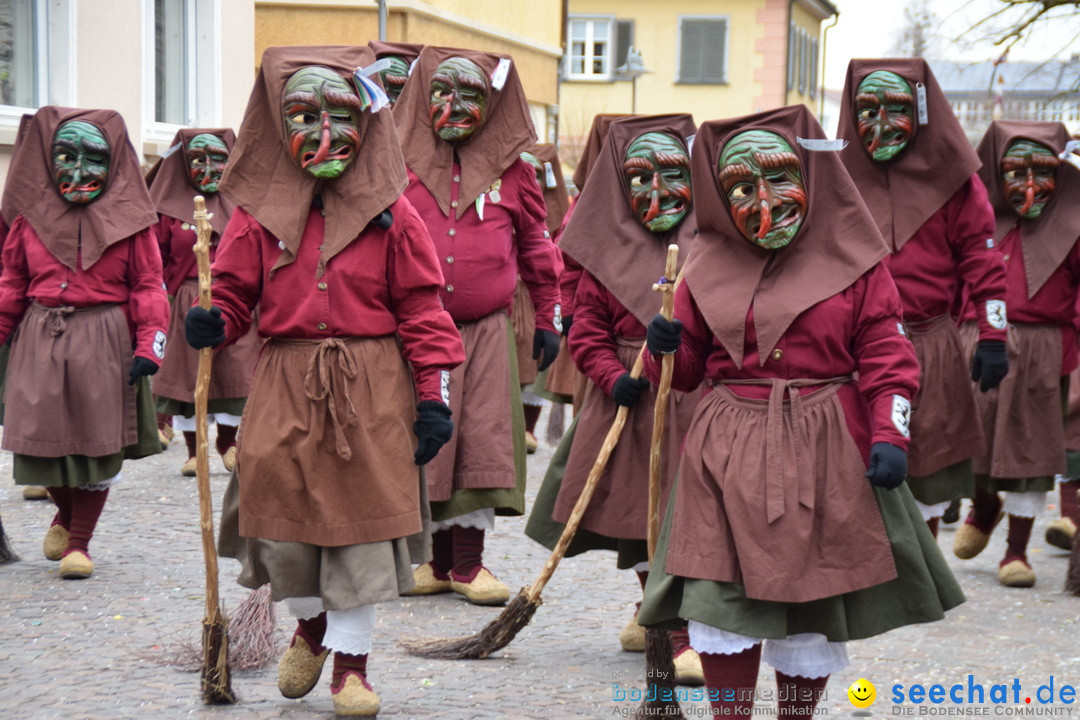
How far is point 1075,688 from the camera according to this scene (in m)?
5.77

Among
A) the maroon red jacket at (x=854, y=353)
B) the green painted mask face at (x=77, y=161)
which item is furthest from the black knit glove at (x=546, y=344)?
the maroon red jacket at (x=854, y=353)

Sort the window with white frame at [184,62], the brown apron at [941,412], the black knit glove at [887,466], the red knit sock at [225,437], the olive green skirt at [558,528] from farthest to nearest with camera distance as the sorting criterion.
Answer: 1. the window with white frame at [184,62]
2. the red knit sock at [225,437]
3. the brown apron at [941,412]
4. the olive green skirt at [558,528]
5. the black knit glove at [887,466]

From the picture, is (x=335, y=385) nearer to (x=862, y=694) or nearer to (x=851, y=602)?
(x=851, y=602)

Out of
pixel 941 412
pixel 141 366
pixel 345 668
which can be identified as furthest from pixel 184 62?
pixel 345 668

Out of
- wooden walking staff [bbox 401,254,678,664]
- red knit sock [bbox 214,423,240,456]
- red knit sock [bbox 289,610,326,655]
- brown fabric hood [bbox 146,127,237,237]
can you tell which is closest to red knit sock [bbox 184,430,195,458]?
red knit sock [bbox 214,423,240,456]

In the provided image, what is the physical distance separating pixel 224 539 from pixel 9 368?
111 inches

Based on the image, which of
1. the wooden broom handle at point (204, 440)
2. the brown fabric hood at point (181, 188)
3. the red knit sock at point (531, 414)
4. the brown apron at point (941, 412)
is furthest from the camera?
the red knit sock at point (531, 414)

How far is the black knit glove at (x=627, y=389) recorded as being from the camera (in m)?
5.68

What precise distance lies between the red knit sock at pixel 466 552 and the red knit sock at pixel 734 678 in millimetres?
2731

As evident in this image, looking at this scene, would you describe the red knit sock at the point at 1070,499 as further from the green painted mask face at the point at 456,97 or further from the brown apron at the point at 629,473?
the green painted mask face at the point at 456,97

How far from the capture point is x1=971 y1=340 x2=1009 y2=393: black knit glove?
22.9ft

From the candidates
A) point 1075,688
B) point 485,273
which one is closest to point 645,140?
point 485,273

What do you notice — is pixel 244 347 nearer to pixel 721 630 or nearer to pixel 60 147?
pixel 60 147

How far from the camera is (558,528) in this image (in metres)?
6.02
